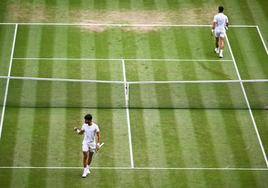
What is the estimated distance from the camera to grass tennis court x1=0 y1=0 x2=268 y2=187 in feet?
65.8

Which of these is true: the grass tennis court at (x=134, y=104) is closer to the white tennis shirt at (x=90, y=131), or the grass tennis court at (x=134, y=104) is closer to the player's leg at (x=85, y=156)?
the player's leg at (x=85, y=156)

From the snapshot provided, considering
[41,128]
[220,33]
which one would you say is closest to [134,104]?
[41,128]

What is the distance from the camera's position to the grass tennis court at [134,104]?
790 inches

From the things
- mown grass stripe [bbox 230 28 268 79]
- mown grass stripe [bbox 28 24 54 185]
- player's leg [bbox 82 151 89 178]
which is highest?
mown grass stripe [bbox 230 28 268 79]

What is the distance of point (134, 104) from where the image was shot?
2341 centimetres

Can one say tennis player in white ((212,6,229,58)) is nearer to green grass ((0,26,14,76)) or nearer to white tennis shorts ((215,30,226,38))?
white tennis shorts ((215,30,226,38))

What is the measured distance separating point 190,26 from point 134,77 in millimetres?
4777

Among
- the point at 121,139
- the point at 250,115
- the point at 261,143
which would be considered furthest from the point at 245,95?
the point at 121,139

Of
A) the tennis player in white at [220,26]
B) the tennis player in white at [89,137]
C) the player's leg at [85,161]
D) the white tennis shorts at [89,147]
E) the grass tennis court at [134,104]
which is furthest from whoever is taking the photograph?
the tennis player in white at [220,26]

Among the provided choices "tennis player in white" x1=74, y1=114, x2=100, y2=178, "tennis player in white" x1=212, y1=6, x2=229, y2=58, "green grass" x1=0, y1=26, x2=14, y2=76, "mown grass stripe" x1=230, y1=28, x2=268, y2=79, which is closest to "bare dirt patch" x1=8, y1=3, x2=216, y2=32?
"green grass" x1=0, y1=26, x2=14, y2=76

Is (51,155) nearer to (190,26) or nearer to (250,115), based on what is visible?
(250,115)

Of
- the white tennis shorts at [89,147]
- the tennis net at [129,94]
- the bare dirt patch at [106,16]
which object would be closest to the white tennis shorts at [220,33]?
the tennis net at [129,94]

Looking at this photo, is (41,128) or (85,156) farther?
(41,128)

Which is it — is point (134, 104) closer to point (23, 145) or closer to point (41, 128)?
point (41, 128)
